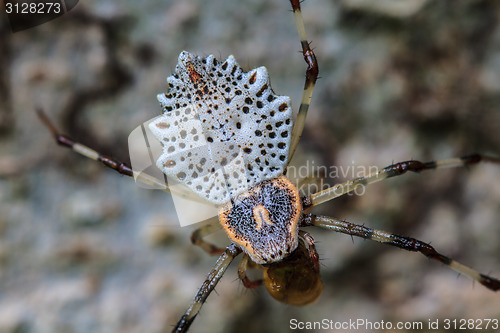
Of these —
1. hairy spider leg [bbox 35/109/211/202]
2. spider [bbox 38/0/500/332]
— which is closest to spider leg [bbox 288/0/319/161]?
spider [bbox 38/0/500/332]

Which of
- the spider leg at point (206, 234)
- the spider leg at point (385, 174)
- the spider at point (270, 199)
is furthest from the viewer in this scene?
the spider leg at point (206, 234)

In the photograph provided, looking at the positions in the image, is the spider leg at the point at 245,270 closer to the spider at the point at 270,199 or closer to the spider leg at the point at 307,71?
the spider at the point at 270,199

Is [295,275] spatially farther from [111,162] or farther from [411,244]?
[111,162]

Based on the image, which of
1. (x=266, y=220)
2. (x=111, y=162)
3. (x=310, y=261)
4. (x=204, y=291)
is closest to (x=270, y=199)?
(x=266, y=220)

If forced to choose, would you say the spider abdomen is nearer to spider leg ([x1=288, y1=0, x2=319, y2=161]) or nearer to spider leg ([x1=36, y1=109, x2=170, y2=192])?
spider leg ([x1=288, y1=0, x2=319, y2=161])

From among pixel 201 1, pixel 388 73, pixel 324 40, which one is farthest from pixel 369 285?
pixel 201 1

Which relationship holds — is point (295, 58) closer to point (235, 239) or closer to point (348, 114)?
point (348, 114)

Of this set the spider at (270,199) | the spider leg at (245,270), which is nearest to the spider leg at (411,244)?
the spider at (270,199)
